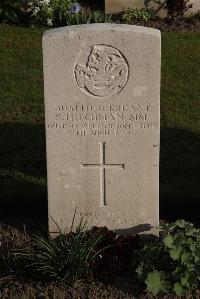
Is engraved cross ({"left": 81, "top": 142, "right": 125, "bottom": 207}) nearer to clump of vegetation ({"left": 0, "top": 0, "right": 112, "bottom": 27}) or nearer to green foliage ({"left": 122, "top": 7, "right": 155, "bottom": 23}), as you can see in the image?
clump of vegetation ({"left": 0, "top": 0, "right": 112, "bottom": 27})

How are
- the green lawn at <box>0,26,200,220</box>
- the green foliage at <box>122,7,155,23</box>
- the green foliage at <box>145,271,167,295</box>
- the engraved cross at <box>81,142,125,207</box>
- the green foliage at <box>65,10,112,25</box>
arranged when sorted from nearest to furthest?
the green foliage at <box>145,271,167,295</box> → the engraved cross at <box>81,142,125,207</box> → the green lawn at <box>0,26,200,220</box> → the green foliage at <box>65,10,112,25</box> → the green foliage at <box>122,7,155,23</box>

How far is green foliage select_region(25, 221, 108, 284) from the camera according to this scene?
557 centimetres

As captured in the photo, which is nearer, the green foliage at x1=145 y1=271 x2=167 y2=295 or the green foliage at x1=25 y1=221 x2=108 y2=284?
the green foliage at x1=145 y1=271 x2=167 y2=295

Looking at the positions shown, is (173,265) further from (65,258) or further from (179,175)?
(179,175)

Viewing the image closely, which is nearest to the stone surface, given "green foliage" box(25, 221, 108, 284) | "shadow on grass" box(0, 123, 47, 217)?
"shadow on grass" box(0, 123, 47, 217)

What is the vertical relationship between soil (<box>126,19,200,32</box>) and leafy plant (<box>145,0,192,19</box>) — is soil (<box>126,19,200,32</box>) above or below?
below

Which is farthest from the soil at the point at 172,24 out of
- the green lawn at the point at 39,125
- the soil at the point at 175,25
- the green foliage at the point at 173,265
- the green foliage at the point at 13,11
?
the green foliage at the point at 173,265

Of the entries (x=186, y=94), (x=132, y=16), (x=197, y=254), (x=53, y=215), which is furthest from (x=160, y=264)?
(x=132, y=16)

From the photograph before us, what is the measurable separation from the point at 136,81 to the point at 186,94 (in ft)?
12.8

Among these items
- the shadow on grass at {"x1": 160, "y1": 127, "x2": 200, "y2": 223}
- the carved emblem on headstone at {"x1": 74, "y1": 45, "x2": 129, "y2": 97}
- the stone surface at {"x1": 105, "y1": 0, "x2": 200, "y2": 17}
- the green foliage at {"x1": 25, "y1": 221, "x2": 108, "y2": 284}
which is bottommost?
the green foliage at {"x1": 25, "y1": 221, "x2": 108, "y2": 284}

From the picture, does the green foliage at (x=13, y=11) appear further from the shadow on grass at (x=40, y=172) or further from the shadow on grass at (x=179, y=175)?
the shadow on grass at (x=179, y=175)

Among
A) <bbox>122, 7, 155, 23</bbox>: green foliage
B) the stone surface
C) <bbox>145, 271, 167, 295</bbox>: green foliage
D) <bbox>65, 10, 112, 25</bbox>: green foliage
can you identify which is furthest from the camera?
the stone surface

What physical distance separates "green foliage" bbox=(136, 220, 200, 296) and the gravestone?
0.51 metres

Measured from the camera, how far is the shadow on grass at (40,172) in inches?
269
